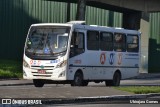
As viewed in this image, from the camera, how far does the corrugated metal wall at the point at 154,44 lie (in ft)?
206

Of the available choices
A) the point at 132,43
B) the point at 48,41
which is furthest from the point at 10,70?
the point at 48,41

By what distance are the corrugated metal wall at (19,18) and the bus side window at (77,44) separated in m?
24.7

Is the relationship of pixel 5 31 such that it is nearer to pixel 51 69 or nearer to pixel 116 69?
pixel 116 69

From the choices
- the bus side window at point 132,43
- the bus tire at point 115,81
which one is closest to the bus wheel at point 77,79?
the bus tire at point 115,81

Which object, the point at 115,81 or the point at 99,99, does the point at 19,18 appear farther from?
the point at 99,99

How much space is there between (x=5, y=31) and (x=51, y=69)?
26407 mm

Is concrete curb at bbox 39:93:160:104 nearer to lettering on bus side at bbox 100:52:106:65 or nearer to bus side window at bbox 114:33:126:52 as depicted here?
lettering on bus side at bbox 100:52:106:65

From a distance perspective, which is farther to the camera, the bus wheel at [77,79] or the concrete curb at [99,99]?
the bus wheel at [77,79]

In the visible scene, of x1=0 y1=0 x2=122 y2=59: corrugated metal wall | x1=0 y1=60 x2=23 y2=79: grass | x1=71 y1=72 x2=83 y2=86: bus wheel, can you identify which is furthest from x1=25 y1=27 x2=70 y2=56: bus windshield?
x1=0 y1=0 x2=122 y2=59: corrugated metal wall

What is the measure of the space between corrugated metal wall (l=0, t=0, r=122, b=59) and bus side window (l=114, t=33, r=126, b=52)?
21713 mm

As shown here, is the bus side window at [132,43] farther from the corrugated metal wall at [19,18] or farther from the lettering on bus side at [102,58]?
the corrugated metal wall at [19,18]

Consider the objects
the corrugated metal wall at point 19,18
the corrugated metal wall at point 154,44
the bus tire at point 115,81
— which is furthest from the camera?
the corrugated metal wall at point 154,44

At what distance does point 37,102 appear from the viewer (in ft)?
53.1

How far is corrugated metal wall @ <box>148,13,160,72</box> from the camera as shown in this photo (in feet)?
206
